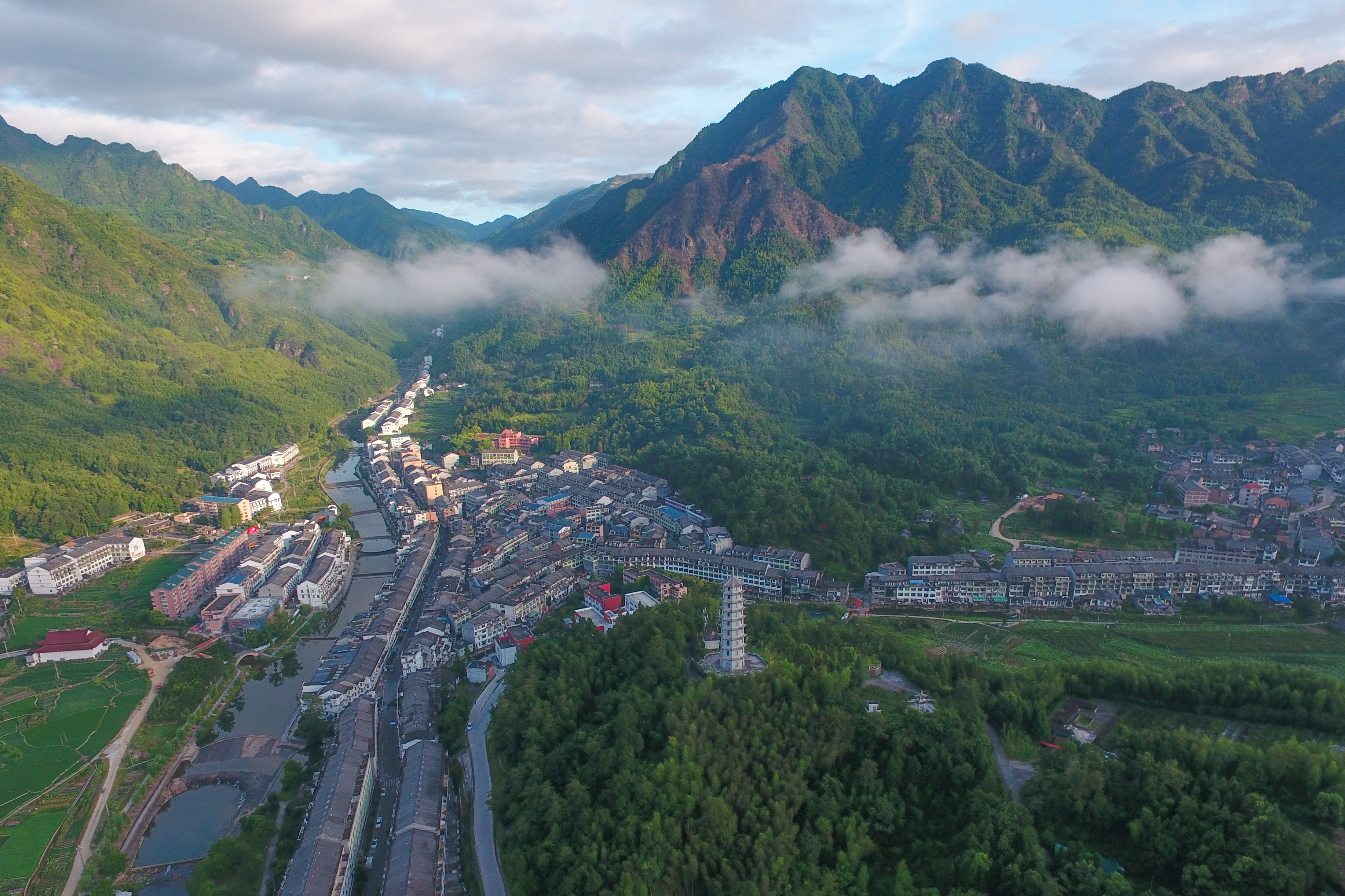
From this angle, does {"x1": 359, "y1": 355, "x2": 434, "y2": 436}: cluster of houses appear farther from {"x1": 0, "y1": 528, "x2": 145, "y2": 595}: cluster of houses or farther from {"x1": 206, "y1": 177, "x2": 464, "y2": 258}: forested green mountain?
{"x1": 206, "y1": 177, "x2": 464, "y2": 258}: forested green mountain

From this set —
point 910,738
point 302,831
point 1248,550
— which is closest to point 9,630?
point 302,831

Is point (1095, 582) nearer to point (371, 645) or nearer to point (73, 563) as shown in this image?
point (371, 645)

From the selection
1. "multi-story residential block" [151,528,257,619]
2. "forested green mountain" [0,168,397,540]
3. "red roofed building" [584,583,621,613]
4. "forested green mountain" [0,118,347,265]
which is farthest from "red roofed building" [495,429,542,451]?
"forested green mountain" [0,118,347,265]

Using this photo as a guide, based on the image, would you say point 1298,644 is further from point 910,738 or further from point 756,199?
point 756,199

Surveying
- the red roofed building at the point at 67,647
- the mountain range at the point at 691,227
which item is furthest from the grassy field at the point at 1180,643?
the mountain range at the point at 691,227

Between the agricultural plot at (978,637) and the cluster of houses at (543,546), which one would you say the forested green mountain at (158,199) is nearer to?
the cluster of houses at (543,546)
